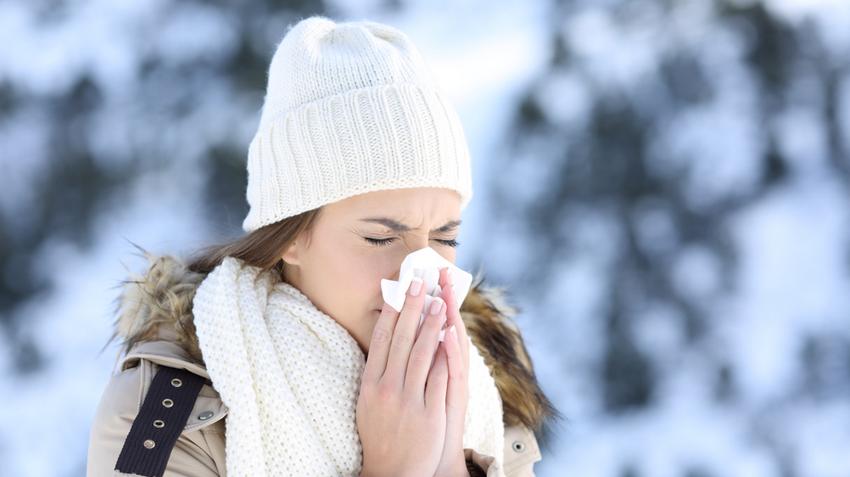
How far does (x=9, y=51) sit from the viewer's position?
4.28 meters

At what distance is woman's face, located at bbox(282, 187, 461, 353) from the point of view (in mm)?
1623

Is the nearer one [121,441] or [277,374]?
[121,441]

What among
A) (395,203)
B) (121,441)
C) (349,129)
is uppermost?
(349,129)

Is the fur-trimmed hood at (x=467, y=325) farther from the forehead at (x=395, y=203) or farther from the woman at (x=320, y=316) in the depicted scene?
the forehead at (x=395, y=203)

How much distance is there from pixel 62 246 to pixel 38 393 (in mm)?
606

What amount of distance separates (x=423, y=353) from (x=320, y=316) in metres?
0.22

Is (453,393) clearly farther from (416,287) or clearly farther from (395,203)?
(395,203)

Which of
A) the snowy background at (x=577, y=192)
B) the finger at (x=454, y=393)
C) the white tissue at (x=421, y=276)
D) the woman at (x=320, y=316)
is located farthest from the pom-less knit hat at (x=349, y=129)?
the snowy background at (x=577, y=192)

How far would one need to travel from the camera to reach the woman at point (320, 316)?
156 centimetres

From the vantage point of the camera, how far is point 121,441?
153cm

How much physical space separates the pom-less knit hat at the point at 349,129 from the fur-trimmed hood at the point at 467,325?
0.55 feet

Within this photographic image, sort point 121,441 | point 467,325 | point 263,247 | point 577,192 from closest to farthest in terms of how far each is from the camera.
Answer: point 121,441 < point 263,247 < point 467,325 < point 577,192

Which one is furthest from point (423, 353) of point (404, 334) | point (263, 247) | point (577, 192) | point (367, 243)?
point (577, 192)

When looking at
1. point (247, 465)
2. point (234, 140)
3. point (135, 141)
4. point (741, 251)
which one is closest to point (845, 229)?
point (741, 251)
